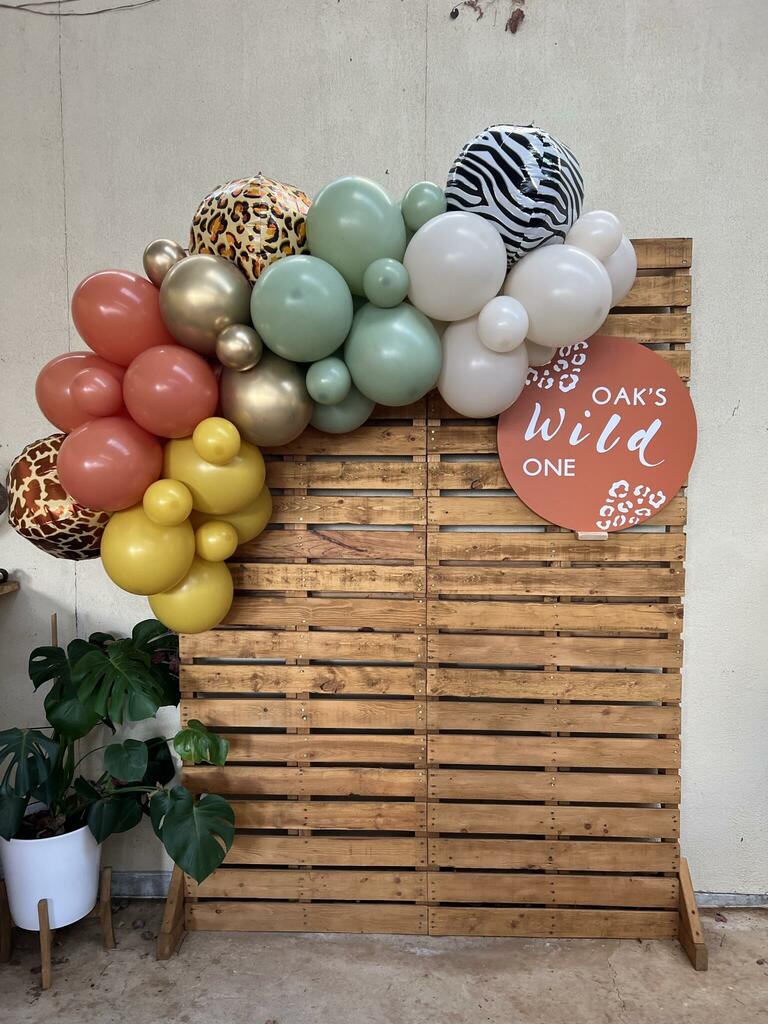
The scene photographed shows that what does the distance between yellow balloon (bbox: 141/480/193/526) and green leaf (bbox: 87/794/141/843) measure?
1.01 m

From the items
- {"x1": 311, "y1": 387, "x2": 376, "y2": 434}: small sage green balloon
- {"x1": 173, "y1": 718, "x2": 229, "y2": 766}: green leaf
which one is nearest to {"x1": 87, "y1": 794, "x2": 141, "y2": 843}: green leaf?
{"x1": 173, "y1": 718, "x2": 229, "y2": 766}: green leaf

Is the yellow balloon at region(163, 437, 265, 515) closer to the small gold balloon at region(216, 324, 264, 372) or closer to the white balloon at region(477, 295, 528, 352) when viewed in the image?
the small gold balloon at region(216, 324, 264, 372)

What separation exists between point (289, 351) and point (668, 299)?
4.03 feet

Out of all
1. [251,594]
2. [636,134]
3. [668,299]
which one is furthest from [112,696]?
[636,134]

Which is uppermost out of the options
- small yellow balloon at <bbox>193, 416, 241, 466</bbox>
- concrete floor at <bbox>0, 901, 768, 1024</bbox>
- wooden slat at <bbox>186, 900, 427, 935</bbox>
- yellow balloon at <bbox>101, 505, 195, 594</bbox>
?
small yellow balloon at <bbox>193, 416, 241, 466</bbox>

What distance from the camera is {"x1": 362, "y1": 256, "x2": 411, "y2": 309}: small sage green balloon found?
63.5 inches

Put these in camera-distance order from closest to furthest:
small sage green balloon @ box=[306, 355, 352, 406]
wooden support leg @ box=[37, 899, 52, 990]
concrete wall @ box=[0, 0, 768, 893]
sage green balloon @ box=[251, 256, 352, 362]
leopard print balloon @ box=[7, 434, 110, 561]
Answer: sage green balloon @ box=[251, 256, 352, 362]
small sage green balloon @ box=[306, 355, 352, 406]
leopard print balloon @ box=[7, 434, 110, 561]
wooden support leg @ box=[37, 899, 52, 990]
concrete wall @ box=[0, 0, 768, 893]

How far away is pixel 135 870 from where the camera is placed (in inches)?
96.5

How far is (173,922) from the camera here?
2.11 m

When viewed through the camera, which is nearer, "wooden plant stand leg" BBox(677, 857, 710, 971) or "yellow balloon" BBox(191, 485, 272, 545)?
"yellow balloon" BBox(191, 485, 272, 545)

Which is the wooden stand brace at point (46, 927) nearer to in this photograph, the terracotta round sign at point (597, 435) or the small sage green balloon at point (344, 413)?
the small sage green balloon at point (344, 413)

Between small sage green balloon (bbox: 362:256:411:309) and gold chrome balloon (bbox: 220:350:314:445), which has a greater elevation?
small sage green balloon (bbox: 362:256:411:309)

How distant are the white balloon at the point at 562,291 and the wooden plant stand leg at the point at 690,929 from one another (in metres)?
1.76

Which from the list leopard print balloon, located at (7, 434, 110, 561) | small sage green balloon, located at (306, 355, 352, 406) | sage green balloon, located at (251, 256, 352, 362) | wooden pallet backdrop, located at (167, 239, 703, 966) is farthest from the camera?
wooden pallet backdrop, located at (167, 239, 703, 966)
